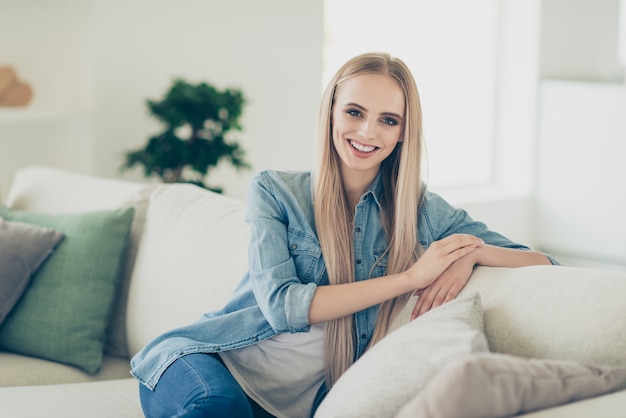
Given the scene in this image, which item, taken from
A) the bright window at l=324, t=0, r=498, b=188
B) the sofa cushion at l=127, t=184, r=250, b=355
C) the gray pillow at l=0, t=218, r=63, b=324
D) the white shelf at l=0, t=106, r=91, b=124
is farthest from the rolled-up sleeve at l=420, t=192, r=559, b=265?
the bright window at l=324, t=0, r=498, b=188

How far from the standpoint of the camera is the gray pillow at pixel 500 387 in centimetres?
129

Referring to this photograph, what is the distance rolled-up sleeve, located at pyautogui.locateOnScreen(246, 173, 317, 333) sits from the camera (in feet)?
5.93

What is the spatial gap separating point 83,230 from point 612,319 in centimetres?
144

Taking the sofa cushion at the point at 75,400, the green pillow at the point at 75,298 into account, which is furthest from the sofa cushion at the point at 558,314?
the green pillow at the point at 75,298

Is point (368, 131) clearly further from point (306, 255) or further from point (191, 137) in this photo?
point (191, 137)

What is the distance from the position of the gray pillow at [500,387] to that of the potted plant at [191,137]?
2.19m

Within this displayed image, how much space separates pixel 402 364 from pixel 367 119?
0.59 meters

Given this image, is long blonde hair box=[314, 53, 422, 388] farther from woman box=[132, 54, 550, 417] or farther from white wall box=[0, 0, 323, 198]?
white wall box=[0, 0, 323, 198]

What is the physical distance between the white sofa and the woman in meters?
0.14

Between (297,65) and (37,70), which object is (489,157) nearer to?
(297,65)

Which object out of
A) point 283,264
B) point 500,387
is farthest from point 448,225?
point 500,387

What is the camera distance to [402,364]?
59.7 inches

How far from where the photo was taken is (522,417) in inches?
53.4

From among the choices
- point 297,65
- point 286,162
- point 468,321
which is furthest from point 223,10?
point 468,321
